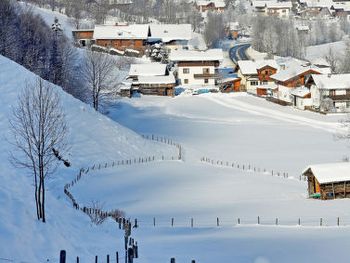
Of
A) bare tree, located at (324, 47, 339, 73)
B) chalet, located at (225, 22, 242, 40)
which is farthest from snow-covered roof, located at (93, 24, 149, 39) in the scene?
chalet, located at (225, 22, 242, 40)

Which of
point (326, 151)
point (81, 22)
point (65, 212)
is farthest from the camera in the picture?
point (81, 22)

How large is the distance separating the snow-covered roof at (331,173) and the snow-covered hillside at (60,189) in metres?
10.8

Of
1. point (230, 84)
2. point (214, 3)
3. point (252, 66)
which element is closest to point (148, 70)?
point (230, 84)

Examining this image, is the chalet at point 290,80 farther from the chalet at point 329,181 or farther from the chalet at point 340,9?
the chalet at point 340,9

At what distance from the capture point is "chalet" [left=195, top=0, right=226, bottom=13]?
156m

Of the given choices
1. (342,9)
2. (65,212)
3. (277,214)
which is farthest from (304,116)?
(342,9)

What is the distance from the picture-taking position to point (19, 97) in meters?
29.2

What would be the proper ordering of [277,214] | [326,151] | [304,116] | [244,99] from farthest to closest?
1. [244,99]
2. [304,116]
3. [326,151]
4. [277,214]

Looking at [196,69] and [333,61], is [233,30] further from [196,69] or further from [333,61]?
[196,69]

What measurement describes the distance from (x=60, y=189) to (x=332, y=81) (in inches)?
1557

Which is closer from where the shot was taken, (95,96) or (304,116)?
(95,96)

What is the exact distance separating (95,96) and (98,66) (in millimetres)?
3264

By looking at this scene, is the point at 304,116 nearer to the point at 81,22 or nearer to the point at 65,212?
the point at 65,212

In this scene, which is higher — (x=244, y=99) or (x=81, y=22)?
(x=81, y=22)
